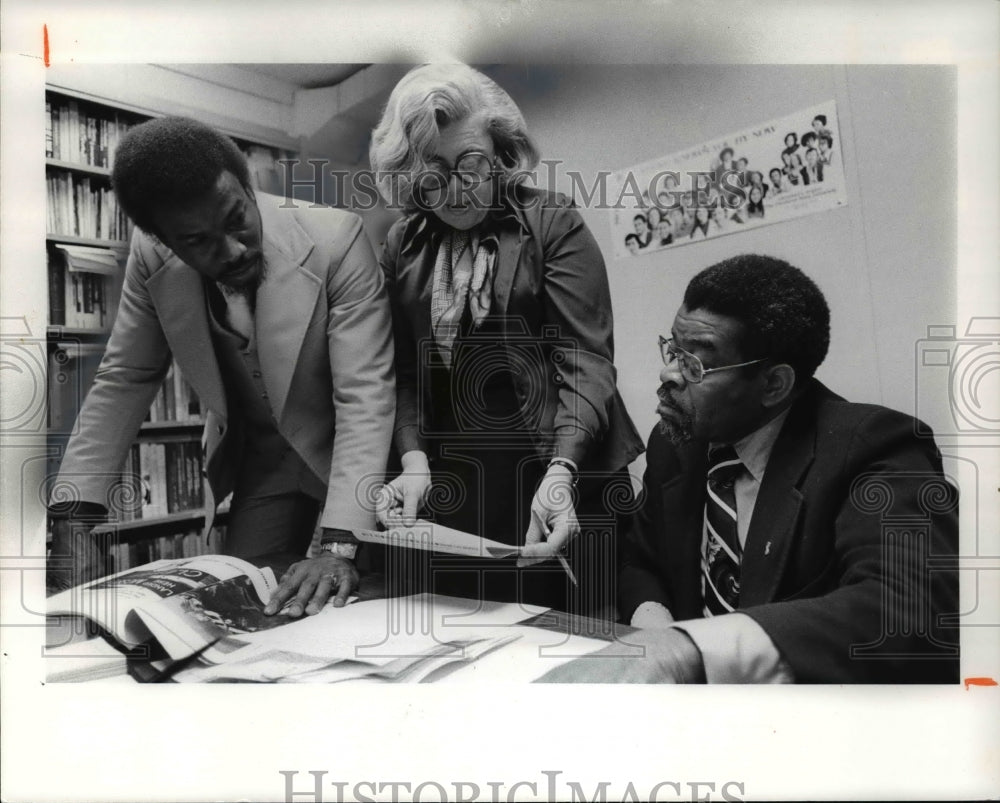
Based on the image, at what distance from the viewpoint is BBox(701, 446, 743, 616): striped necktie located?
1547mm

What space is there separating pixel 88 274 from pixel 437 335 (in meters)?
0.76

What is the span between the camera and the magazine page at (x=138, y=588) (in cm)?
163

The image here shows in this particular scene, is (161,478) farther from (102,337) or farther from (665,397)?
(665,397)

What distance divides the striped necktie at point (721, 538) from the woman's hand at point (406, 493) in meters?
0.59

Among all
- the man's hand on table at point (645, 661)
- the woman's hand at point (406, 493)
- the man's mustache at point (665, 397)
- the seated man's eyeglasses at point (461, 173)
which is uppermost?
the seated man's eyeglasses at point (461, 173)

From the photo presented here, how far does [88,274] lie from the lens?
64.4 inches

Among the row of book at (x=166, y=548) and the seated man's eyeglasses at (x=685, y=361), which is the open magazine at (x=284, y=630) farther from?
the seated man's eyeglasses at (x=685, y=361)

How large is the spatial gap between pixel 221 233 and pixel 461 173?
0.52 metres

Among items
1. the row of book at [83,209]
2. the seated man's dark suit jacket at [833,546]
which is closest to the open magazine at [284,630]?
the seated man's dark suit jacket at [833,546]

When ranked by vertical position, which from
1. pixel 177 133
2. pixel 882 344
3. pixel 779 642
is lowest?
pixel 779 642

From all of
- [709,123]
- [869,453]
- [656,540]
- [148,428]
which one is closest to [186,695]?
[148,428]

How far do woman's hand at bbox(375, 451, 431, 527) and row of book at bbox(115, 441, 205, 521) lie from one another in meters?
0.41

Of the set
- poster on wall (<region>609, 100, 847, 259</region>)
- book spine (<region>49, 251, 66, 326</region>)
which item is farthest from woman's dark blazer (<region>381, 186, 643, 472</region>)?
book spine (<region>49, 251, 66, 326</region>)

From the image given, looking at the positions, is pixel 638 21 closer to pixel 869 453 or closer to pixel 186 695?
pixel 869 453
